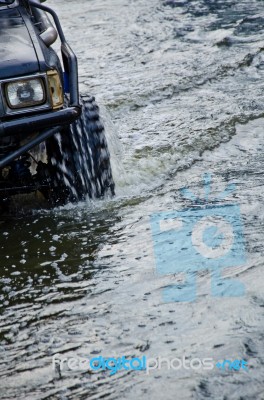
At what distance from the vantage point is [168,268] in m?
4.36

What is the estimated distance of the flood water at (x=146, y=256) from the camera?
3359 mm

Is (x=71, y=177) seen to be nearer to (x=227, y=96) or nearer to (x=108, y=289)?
(x=108, y=289)

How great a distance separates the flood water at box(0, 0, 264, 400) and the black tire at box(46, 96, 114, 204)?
114mm

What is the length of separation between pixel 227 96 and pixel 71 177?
10.2 ft

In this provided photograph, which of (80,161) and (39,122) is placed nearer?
(39,122)

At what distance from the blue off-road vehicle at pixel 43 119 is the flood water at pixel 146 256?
216 millimetres

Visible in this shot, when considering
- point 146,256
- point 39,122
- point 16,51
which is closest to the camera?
point 146,256

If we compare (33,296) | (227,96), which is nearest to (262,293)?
(33,296)

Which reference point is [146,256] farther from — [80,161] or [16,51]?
[16,51]

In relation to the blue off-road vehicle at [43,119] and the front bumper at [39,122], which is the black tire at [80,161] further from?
the front bumper at [39,122]

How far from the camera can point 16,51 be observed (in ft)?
15.8

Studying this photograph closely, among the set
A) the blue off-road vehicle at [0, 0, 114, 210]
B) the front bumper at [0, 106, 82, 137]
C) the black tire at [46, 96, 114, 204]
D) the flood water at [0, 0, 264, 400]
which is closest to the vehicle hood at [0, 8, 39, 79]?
the blue off-road vehicle at [0, 0, 114, 210]

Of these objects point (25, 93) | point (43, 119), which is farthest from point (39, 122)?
point (25, 93)

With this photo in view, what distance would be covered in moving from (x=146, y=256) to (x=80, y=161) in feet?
3.19
